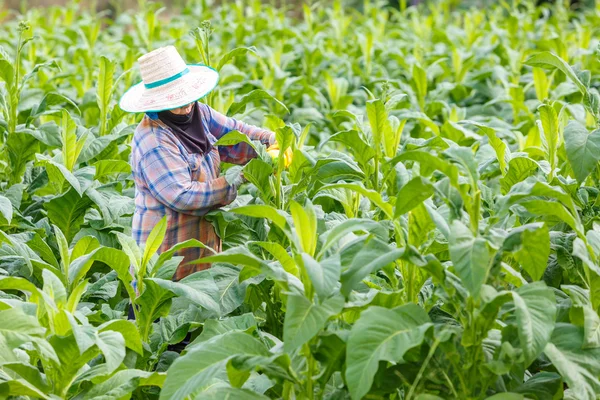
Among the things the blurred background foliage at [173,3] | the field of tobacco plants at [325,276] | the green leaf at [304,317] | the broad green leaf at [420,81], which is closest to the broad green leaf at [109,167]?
the field of tobacco plants at [325,276]

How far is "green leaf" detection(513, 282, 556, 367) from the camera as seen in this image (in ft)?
7.75

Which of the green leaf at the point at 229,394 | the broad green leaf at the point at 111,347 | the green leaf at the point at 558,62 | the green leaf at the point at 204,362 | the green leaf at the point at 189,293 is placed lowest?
the green leaf at the point at 229,394

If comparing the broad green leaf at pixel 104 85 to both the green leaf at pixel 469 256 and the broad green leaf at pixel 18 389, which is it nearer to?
the broad green leaf at pixel 18 389

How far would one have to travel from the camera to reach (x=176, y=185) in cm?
362

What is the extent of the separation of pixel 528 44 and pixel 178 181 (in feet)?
18.2

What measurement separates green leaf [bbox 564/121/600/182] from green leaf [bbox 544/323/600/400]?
659 mm

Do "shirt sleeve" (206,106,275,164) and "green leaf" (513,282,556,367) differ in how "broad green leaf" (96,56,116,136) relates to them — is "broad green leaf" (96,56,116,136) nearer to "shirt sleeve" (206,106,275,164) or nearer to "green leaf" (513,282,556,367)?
"shirt sleeve" (206,106,275,164)

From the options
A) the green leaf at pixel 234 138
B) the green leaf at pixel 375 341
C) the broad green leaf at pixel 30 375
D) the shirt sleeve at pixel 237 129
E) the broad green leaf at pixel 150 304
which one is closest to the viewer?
the green leaf at pixel 375 341

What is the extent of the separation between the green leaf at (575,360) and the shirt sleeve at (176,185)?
4.97ft

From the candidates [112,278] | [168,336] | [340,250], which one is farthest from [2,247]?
[340,250]

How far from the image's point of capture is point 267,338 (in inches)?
117

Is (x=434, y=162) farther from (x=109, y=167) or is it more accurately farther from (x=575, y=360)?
(x=109, y=167)

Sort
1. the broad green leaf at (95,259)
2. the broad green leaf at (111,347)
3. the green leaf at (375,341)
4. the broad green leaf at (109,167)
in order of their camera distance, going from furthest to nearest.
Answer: the broad green leaf at (109,167) → the broad green leaf at (95,259) → the broad green leaf at (111,347) → the green leaf at (375,341)

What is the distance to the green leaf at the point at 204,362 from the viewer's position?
8.05 feet
